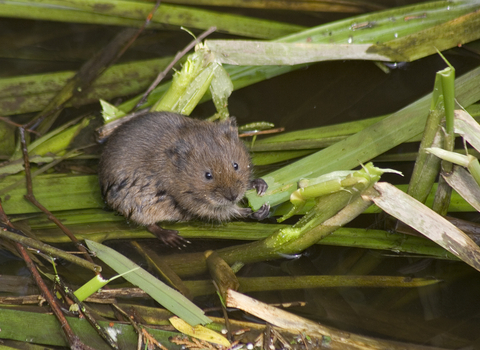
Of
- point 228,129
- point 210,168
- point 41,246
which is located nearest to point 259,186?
point 210,168

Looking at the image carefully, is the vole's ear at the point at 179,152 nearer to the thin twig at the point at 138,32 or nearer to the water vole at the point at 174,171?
the water vole at the point at 174,171

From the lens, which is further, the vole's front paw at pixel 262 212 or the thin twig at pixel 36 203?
the thin twig at pixel 36 203

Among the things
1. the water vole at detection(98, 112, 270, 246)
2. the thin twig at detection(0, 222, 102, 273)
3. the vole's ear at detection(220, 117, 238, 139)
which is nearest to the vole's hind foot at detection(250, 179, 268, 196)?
the water vole at detection(98, 112, 270, 246)

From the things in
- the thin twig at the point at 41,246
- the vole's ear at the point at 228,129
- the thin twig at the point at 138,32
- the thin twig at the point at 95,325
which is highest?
the thin twig at the point at 138,32

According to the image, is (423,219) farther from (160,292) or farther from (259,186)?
(160,292)

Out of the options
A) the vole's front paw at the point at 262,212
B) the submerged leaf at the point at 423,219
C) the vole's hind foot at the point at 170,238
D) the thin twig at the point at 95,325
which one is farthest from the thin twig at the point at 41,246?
the submerged leaf at the point at 423,219

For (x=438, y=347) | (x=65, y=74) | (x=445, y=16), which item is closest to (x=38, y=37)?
(x=65, y=74)

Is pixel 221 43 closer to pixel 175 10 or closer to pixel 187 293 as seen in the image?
pixel 175 10

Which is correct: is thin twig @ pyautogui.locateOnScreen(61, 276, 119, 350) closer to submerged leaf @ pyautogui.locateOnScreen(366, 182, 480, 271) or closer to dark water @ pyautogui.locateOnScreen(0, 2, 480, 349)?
dark water @ pyautogui.locateOnScreen(0, 2, 480, 349)
